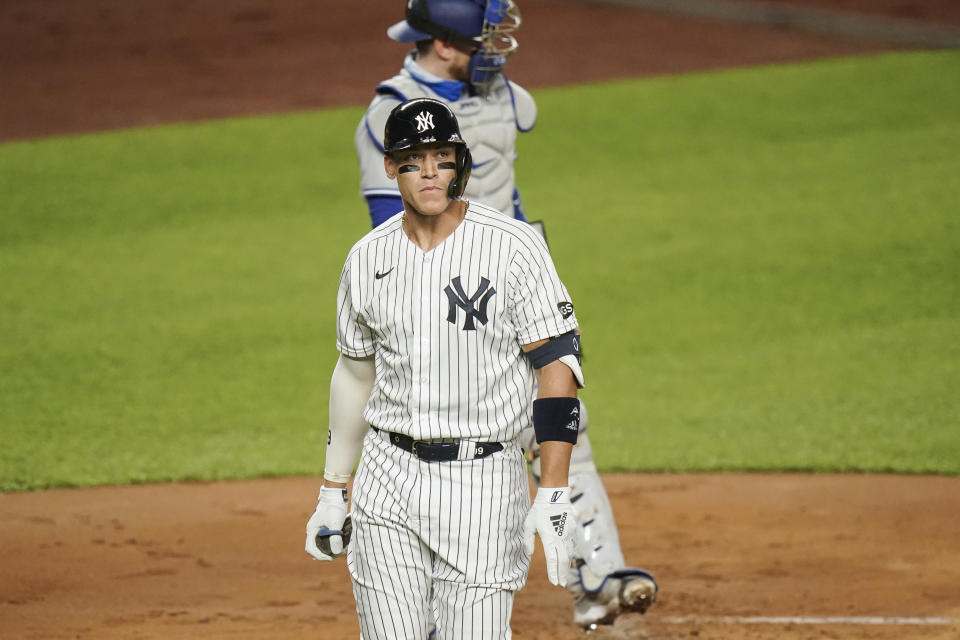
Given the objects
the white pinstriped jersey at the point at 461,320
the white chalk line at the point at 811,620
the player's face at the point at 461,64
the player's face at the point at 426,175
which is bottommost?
the white chalk line at the point at 811,620

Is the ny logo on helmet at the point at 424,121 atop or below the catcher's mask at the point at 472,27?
below

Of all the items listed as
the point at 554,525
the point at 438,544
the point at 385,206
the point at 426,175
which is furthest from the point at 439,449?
the point at 385,206

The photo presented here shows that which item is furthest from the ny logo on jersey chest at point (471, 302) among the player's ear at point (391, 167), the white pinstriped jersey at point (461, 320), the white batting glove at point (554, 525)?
the white batting glove at point (554, 525)

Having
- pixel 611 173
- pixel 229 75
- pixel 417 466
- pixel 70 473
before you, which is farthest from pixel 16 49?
pixel 417 466

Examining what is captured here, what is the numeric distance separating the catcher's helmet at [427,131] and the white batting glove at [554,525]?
0.82 meters

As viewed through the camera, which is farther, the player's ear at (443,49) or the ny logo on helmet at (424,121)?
the player's ear at (443,49)

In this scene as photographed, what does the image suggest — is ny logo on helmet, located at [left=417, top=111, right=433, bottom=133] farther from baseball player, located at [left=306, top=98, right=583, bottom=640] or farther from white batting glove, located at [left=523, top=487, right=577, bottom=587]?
white batting glove, located at [left=523, top=487, right=577, bottom=587]

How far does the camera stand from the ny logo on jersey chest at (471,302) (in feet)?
10.9

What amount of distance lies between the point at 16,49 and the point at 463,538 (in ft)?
53.7

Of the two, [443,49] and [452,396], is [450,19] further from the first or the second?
[452,396]

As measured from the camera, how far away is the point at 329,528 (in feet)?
11.9

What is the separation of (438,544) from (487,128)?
1.96 metres

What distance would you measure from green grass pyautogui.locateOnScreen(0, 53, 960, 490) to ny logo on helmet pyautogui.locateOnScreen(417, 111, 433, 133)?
445 cm

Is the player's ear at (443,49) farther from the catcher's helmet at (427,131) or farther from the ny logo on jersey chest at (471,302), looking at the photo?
the ny logo on jersey chest at (471,302)
